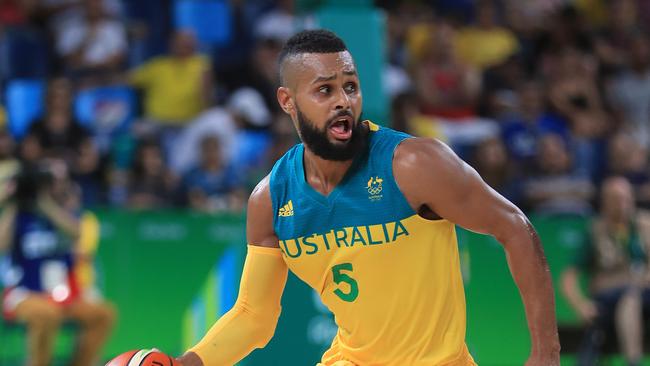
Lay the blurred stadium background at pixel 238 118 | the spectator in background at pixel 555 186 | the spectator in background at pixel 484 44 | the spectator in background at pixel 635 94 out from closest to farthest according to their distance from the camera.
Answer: the blurred stadium background at pixel 238 118
the spectator in background at pixel 555 186
the spectator in background at pixel 635 94
the spectator in background at pixel 484 44

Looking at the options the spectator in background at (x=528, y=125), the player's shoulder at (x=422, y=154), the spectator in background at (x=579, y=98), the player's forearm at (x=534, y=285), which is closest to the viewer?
the player's forearm at (x=534, y=285)

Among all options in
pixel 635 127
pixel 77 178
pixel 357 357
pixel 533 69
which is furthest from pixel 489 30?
pixel 357 357

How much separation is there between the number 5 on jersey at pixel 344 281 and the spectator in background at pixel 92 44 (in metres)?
7.66

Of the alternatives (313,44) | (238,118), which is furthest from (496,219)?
(238,118)

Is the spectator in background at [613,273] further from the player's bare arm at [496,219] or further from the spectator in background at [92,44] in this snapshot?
the player's bare arm at [496,219]

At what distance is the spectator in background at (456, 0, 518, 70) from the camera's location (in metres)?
12.6

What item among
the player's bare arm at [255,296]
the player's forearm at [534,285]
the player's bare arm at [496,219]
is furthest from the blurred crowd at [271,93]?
the player's forearm at [534,285]

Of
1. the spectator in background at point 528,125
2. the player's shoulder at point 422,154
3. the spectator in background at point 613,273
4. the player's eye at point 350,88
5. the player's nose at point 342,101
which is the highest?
the player's eye at point 350,88

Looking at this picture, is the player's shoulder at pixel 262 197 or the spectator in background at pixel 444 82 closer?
the player's shoulder at pixel 262 197

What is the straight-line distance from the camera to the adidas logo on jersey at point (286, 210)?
13.6 ft

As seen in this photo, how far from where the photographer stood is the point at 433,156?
3.79m

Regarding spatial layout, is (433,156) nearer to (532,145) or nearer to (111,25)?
(532,145)

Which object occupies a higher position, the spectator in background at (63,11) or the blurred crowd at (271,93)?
the spectator in background at (63,11)

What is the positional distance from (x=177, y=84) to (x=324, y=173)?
Result: 7.46 meters
